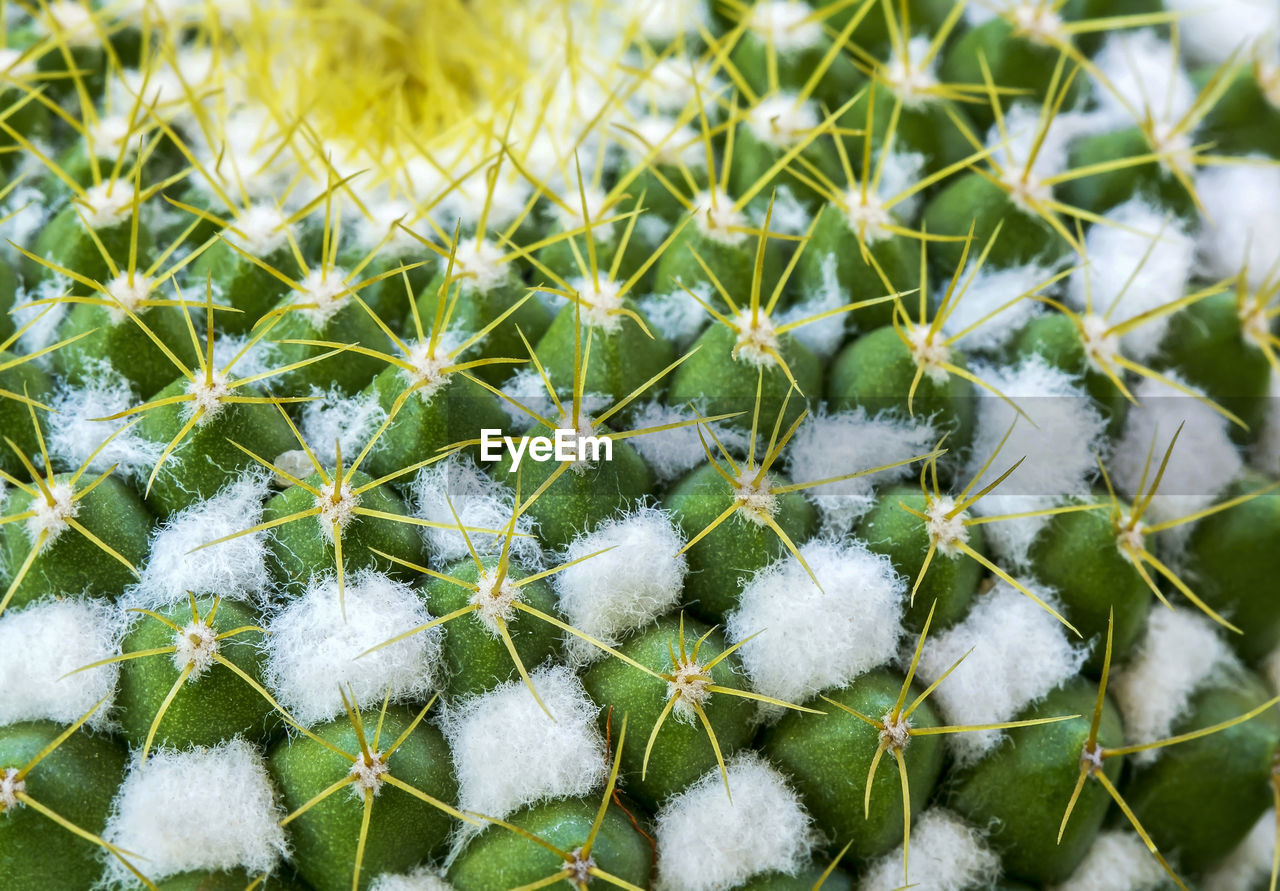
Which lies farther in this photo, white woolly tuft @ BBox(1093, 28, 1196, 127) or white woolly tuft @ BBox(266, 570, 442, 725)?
white woolly tuft @ BBox(1093, 28, 1196, 127)

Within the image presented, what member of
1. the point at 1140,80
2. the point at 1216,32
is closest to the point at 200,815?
the point at 1140,80

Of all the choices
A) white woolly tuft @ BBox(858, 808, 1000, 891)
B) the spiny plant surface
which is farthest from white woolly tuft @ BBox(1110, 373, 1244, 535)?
white woolly tuft @ BBox(858, 808, 1000, 891)

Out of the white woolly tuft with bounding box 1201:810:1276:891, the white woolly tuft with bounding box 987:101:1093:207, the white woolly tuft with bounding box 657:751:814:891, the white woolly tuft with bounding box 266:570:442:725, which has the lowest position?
the white woolly tuft with bounding box 1201:810:1276:891

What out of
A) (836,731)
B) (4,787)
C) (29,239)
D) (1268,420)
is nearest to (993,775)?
(836,731)

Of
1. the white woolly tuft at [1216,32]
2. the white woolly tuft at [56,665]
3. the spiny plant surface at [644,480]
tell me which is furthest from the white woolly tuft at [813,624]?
the white woolly tuft at [1216,32]

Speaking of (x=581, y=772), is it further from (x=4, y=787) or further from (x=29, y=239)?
(x=29, y=239)

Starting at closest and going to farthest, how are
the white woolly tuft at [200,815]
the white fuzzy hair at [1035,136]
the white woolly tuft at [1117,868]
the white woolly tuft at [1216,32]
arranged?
1. the white woolly tuft at [200,815]
2. the white woolly tuft at [1117,868]
3. the white fuzzy hair at [1035,136]
4. the white woolly tuft at [1216,32]

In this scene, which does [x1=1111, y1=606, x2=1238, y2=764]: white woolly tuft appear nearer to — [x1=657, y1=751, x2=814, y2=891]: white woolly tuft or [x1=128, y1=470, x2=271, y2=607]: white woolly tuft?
[x1=657, y1=751, x2=814, y2=891]: white woolly tuft

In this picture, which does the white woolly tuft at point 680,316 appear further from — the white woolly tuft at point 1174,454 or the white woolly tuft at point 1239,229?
the white woolly tuft at point 1239,229
